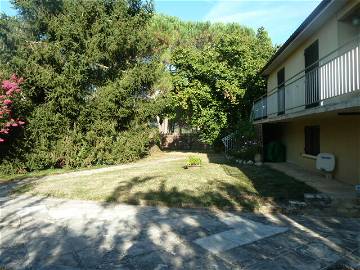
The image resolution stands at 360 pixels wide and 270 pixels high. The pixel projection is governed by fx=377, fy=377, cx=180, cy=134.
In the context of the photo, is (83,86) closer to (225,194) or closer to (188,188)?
(188,188)

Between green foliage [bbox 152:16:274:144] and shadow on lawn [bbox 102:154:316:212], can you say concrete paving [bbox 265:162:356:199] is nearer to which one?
shadow on lawn [bbox 102:154:316:212]

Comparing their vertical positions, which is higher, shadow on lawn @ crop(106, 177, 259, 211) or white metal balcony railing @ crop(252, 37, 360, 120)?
white metal balcony railing @ crop(252, 37, 360, 120)

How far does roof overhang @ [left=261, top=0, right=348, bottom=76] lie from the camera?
10.1 m

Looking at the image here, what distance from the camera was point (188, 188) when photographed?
11.0m

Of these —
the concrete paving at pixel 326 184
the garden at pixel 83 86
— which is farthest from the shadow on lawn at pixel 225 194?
the garden at pixel 83 86

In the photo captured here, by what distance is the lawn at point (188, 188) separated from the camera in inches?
368

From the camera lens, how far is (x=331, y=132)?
12.5 meters

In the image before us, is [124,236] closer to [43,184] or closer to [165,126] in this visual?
[43,184]

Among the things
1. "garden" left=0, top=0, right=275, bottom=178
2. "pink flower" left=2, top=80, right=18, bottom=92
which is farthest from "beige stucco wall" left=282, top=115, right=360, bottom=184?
"pink flower" left=2, top=80, right=18, bottom=92

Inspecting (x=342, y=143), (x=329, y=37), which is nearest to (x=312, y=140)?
(x=342, y=143)

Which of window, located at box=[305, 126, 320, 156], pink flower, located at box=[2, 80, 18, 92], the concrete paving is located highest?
pink flower, located at box=[2, 80, 18, 92]

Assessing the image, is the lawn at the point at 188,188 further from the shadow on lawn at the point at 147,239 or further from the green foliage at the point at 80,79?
the green foliage at the point at 80,79

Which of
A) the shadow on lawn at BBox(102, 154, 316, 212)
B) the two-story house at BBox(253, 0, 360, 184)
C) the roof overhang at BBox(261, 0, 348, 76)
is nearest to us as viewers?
the two-story house at BBox(253, 0, 360, 184)

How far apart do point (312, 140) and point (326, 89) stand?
611 cm
